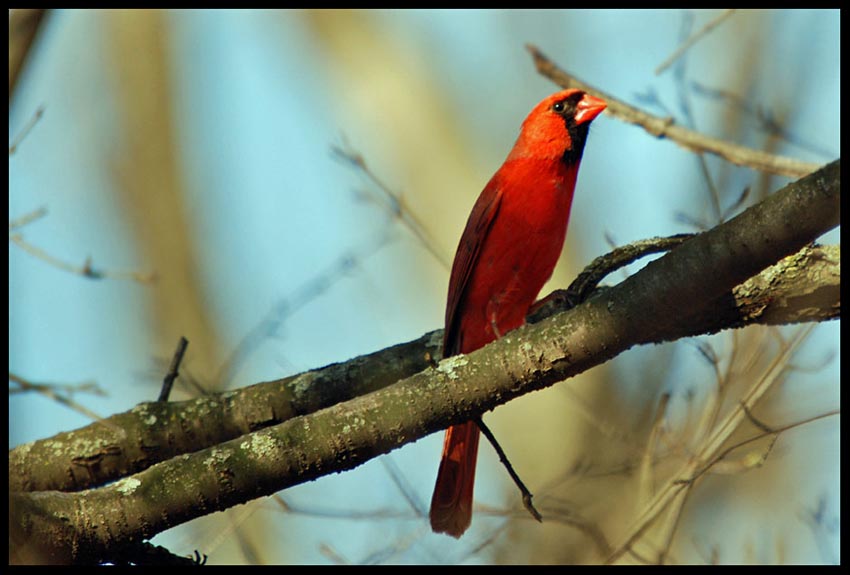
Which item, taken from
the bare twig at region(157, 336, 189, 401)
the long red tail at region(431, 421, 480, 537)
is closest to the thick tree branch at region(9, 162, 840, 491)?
the bare twig at region(157, 336, 189, 401)

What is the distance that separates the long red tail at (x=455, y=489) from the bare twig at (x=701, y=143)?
65.6 inches

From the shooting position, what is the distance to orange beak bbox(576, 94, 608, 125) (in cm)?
463

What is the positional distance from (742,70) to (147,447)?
6.09m

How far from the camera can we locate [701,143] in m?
4.34

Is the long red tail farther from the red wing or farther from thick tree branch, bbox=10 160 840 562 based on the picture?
thick tree branch, bbox=10 160 840 562

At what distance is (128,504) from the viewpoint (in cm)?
267

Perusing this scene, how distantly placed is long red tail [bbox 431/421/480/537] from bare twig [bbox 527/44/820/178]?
1.67m

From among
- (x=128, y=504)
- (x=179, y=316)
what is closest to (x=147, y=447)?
(x=128, y=504)

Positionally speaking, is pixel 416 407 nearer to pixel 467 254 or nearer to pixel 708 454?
pixel 708 454

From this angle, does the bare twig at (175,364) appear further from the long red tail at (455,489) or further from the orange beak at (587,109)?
the orange beak at (587,109)

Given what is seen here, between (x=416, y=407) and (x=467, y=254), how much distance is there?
1650 mm

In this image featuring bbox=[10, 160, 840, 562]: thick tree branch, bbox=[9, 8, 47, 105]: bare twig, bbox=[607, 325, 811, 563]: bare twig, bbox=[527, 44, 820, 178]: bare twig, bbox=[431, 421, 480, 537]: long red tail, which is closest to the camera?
bbox=[10, 160, 840, 562]: thick tree branch

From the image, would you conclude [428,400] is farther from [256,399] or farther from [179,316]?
[179,316]

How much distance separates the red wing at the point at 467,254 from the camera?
423 cm
